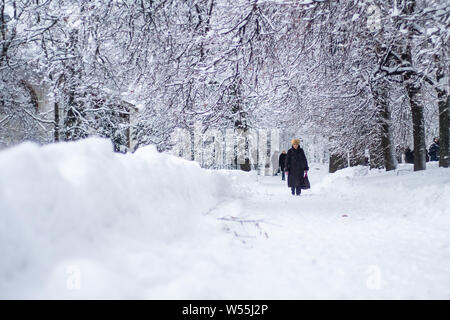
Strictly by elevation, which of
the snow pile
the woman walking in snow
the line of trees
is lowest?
the snow pile

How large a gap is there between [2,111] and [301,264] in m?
15.3

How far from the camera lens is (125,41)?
7.63m

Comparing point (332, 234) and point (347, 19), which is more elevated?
point (347, 19)

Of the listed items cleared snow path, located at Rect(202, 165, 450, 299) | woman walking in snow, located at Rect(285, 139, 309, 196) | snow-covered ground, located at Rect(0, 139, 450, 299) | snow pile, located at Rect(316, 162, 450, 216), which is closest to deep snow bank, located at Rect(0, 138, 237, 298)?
snow-covered ground, located at Rect(0, 139, 450, 299)

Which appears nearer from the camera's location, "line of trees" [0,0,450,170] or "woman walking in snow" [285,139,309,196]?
"line of trees" [0,0,450,170]

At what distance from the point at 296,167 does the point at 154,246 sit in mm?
8588

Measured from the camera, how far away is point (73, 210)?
2.45 metres

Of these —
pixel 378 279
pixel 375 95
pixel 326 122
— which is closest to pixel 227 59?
pixel 378 279

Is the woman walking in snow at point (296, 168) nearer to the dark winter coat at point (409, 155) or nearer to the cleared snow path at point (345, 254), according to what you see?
the cleared snow path at point (345, 254)

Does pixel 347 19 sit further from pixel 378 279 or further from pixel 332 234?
pixel 378 279

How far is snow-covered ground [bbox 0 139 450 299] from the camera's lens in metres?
2.10

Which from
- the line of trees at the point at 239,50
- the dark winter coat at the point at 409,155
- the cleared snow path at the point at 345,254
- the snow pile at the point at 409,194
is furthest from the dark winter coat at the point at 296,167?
the dark winter coat at the point at 409,155

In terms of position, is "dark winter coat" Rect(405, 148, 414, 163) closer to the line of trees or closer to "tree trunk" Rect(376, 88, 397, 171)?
"tree trunk" Rect(376, 88, 397, 171)

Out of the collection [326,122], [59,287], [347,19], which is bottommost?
[59,287]
